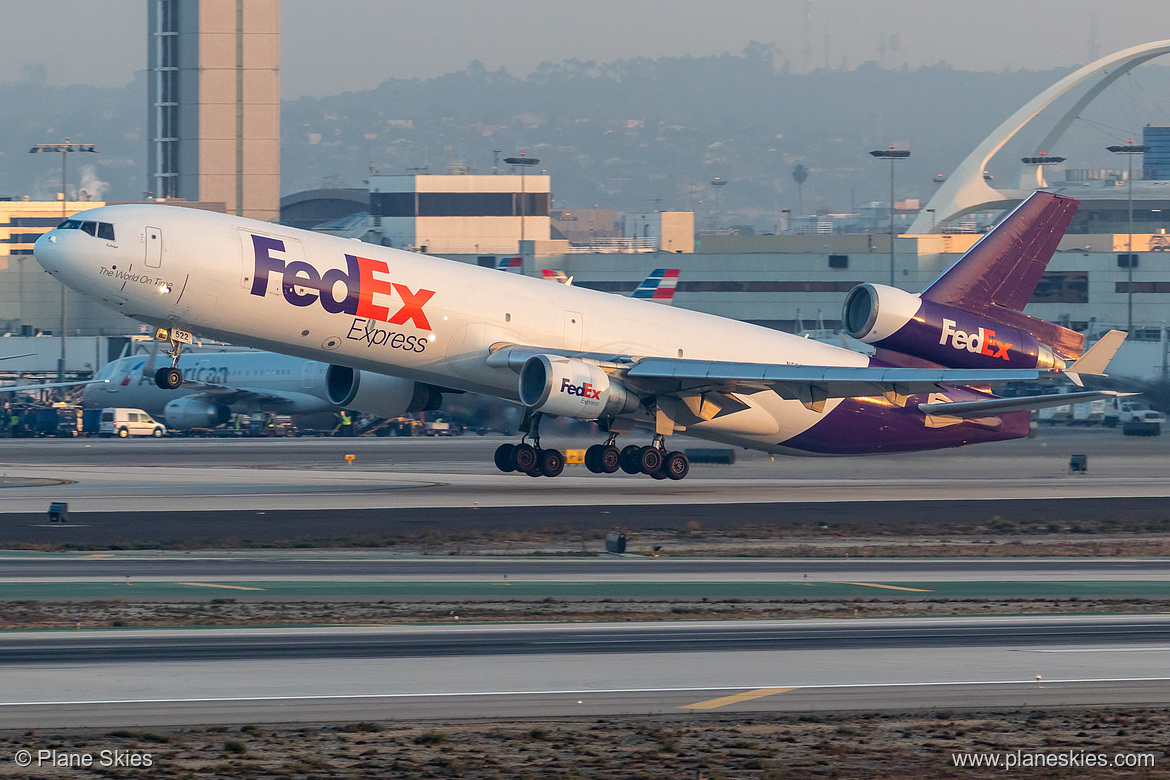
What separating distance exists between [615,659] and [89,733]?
6984 mm

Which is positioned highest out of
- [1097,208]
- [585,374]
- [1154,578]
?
[1097,208]

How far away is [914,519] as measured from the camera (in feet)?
122

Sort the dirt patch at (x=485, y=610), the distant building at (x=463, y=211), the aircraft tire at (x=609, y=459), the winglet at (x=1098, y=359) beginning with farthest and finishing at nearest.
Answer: the distant building at (x=463, y=211), the aircraft tire at (x=609, y=459), the winglet at (x=1098, y=359), the dirt patch at (x=485, y=610)

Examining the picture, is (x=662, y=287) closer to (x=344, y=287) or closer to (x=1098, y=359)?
(x=1098, y=359)

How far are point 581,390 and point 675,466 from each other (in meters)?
5.24

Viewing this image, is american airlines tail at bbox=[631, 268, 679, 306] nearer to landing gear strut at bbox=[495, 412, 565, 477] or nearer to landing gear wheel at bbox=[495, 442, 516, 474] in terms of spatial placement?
landing gear wheel at bbox=[495, 442, 516, 474]

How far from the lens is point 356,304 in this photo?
36.6 meters

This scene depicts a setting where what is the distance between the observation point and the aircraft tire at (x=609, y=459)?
137 ft

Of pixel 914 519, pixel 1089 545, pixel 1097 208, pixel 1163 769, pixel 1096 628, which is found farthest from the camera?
pixel 1097 208

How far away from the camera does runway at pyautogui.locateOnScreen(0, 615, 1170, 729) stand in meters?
15.3

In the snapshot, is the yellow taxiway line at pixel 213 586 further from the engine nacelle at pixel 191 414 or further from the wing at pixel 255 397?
the engine nacelle at pixel 191 414

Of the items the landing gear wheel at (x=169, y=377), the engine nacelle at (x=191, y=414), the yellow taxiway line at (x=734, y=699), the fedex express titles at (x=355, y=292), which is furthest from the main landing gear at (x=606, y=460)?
the engine nacelle at (x=191, y=414)

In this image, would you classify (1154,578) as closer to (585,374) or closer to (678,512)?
(678,512)

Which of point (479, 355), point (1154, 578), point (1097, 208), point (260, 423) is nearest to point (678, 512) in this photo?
point (479, 355)
